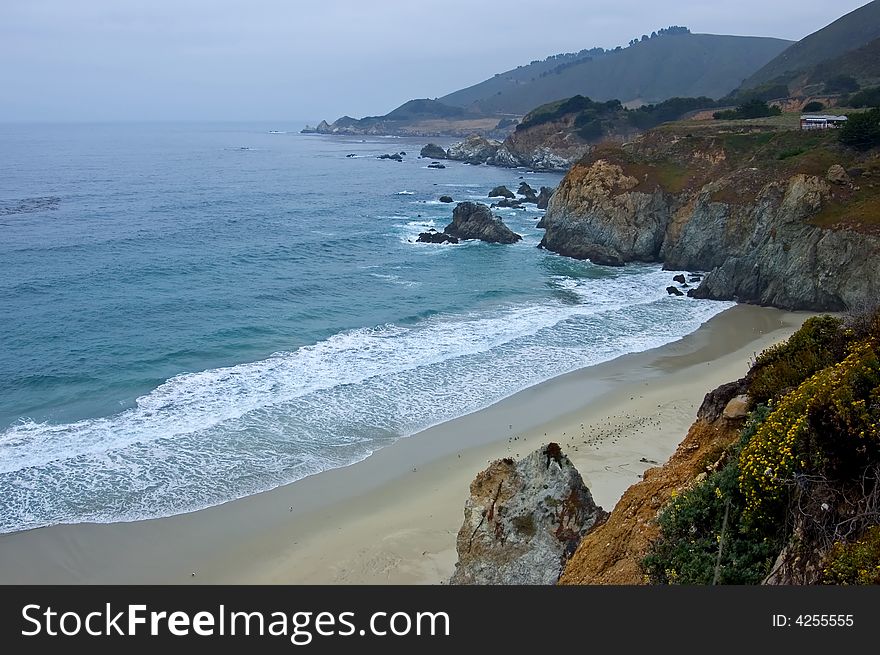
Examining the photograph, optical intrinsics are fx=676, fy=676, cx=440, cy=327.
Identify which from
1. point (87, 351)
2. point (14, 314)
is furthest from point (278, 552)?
point (14, 314)

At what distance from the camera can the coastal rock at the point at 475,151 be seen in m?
121

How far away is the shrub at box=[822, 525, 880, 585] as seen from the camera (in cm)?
610

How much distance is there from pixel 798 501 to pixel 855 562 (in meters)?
1.09

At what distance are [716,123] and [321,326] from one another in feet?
134

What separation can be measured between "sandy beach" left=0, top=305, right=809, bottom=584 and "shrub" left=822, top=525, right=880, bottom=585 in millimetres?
9707

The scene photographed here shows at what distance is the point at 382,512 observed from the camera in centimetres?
1794

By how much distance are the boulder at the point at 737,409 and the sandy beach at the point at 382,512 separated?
6408 millimetres

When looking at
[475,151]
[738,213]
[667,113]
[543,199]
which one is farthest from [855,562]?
[475,151]

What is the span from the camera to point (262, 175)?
9606 cm

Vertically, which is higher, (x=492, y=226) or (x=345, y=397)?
(x=492, y=226)

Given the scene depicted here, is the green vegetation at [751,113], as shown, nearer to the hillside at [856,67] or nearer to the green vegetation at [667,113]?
the green vegetation at [667,113]

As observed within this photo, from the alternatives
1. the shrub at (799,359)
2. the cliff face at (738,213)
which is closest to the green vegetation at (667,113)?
the cliff face at (738,213)

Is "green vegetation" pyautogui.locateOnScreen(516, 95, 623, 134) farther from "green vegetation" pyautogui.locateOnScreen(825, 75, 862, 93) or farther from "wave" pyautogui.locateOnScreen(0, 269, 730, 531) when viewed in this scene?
"wave" pyautogui.locateOnScreen(0, 269, 730, 531)

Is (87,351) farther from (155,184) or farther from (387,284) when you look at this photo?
(155,184)
